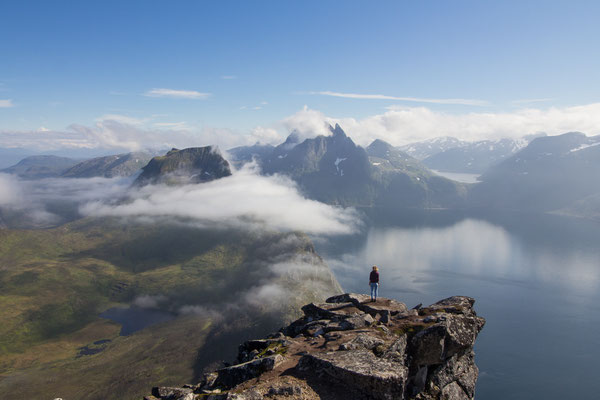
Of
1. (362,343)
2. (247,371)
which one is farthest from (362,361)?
(247,371)

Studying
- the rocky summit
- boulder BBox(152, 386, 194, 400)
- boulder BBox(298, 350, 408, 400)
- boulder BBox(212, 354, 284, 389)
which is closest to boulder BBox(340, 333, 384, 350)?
the rocky summit

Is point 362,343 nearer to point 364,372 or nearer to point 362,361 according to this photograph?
point 362,361

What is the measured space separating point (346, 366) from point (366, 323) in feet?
38.0

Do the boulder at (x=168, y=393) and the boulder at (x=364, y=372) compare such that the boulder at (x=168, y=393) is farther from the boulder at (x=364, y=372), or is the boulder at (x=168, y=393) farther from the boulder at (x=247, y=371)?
the boulder at (x=364, y=372)

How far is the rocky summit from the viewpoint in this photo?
65.3 ft

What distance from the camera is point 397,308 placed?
36.7 metres

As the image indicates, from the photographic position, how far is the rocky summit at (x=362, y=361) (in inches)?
783

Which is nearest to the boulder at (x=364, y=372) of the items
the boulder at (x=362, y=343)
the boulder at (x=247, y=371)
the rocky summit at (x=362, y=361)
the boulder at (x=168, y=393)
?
the rocky summit at (x=362, y=361)

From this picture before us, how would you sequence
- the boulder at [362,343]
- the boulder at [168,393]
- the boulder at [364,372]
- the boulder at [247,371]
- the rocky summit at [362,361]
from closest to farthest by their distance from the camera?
the boulder at [364,372] → the rocky summit at [362,361] → the boulder at [247,371] → the boulder at [362,343] → the boulder at [168,393]

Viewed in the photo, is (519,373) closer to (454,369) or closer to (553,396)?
(553,396)

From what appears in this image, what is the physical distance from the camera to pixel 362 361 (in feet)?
70.6

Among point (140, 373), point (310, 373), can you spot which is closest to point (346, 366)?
point (310, 373)

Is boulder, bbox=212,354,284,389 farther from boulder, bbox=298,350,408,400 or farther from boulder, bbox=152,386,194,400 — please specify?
boulder, bbox=152,386,194,400

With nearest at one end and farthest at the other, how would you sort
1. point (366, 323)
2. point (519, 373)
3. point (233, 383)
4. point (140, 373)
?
point (233, 383)
point (366, 323)
point (519, 373)
point (140, 373)
